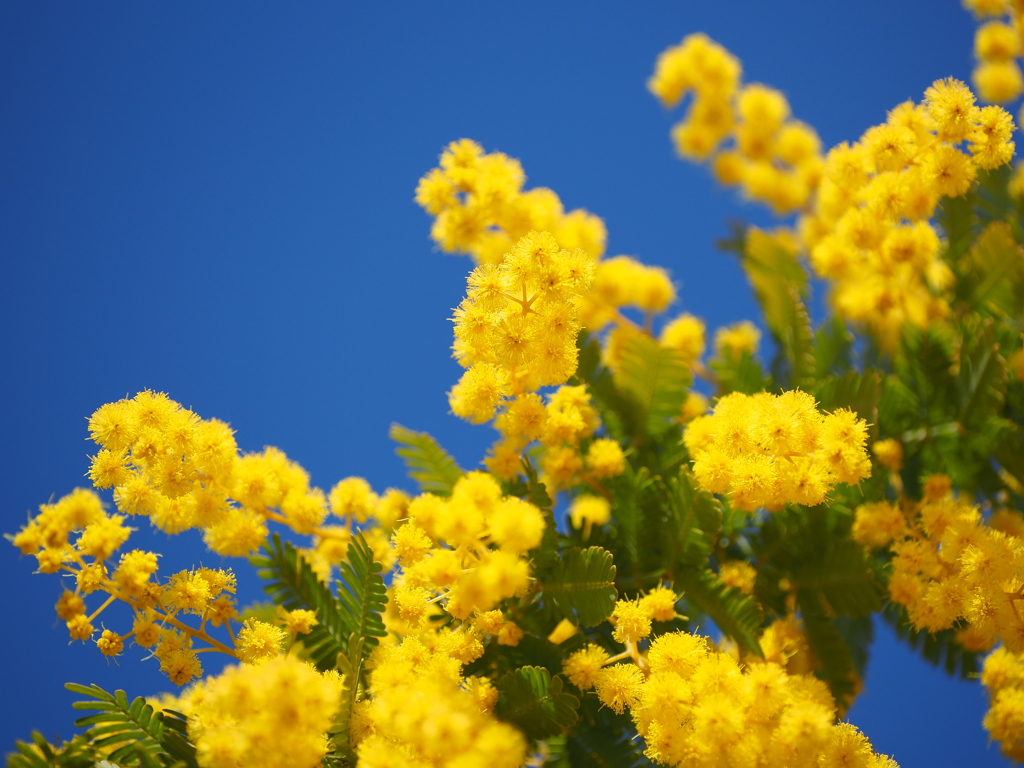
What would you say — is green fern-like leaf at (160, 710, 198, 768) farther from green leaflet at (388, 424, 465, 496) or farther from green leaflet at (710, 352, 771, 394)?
green leaflet at (710, 352, 771, 394)

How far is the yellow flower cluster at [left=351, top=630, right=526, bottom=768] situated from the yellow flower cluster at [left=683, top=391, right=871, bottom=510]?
638 millimetres

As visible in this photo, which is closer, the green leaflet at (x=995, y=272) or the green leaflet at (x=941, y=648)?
the green leaflet at (x=941, y=648)

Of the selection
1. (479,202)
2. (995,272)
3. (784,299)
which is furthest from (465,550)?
(995,272)

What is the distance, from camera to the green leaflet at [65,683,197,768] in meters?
1.44

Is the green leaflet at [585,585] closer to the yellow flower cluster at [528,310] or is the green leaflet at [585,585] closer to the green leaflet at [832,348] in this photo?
the yellow flower cluster at [528,310]

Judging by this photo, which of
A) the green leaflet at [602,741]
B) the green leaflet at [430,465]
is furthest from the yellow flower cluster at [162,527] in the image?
the green leaflet at [602,741]

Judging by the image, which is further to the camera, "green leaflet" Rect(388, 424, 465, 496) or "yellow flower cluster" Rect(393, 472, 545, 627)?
"green leaflet" Rect(388, 424, 465, 496)

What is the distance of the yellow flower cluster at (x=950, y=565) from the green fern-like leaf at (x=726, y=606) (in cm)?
33

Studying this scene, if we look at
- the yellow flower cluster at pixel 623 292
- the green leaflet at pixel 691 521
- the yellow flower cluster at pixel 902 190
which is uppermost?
the yellow flower cluster at pixel 623 292

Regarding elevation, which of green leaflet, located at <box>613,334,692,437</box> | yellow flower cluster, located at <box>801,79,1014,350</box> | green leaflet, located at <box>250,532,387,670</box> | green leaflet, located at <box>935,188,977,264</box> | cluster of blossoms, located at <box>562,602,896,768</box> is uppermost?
green leaflet, located at <box>935,188,977,264</box>

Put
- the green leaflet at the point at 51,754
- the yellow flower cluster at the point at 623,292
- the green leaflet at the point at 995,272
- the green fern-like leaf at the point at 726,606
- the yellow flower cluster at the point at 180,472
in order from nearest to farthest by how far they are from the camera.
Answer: the green leaflet at the point at 51,754 < the yellow flower cluster at the point at 180,472 < the green fern-like leaf at the point at 726,606 < the green leaflet at the point at 995,272 < the yellow flower cluster at the point at 623,292

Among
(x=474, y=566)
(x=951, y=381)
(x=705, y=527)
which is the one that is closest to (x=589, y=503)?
(x=705, y=527)

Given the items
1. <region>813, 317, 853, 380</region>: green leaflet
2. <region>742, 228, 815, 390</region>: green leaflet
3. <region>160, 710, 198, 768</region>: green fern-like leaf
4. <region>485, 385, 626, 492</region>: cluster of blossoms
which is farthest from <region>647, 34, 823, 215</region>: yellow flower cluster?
<region>160, 710, 198, 768</region>: green fern-like leaf

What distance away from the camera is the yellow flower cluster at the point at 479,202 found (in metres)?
1.93
